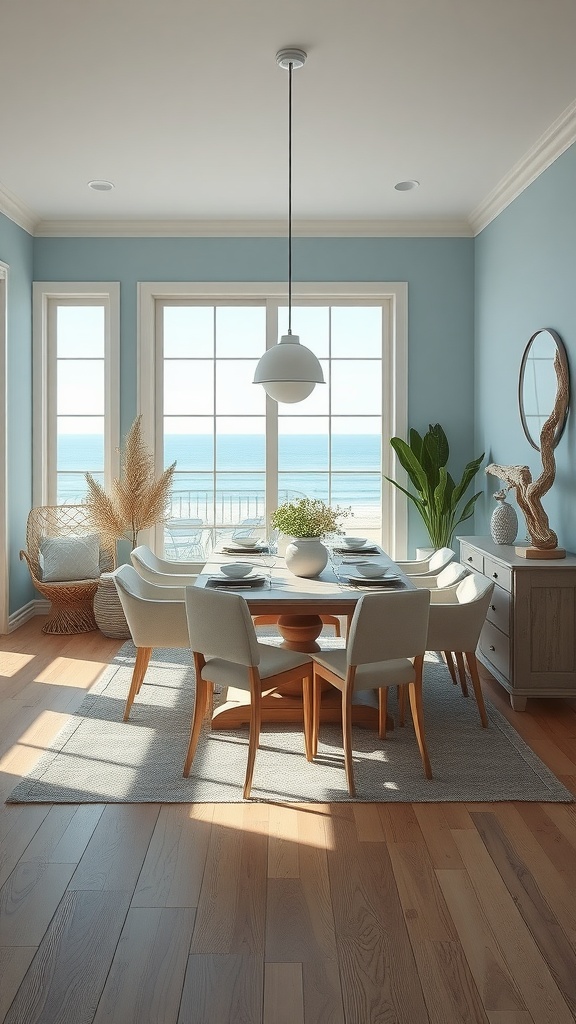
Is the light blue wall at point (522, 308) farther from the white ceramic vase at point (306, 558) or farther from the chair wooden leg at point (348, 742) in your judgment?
the chair wooden leg at point (348, 742)

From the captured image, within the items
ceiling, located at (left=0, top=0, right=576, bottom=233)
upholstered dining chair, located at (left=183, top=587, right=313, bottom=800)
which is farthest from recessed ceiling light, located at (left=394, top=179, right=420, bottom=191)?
upholstered dining chair, located at (left=183, top=587, right=313, bottom=800)

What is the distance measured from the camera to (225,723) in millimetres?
3828

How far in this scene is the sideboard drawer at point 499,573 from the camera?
13.4 ft

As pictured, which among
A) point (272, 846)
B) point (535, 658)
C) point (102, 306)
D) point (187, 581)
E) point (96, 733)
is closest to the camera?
point (272, 846)

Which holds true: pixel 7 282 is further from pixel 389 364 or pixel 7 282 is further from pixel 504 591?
pixel 504 591

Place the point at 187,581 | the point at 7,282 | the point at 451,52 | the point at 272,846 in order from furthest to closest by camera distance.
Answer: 1. the point at 7,282
2. the point at 187,581
3. the point at 451,52
4. the point at 272,846

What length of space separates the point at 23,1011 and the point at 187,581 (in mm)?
2811

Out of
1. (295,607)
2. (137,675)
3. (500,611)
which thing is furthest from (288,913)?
(500,611)

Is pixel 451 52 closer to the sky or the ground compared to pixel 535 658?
closer to the sky

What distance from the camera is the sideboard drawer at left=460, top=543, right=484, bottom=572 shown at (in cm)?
472

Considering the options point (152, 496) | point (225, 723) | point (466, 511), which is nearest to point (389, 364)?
point (466, 511)

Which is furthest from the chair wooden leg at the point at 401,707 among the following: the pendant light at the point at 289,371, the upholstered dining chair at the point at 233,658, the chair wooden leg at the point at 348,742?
the pendant light at the point at 289,371

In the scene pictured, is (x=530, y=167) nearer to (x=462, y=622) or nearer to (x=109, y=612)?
(x=462, y=622)

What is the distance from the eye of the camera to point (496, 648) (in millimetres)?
4332
